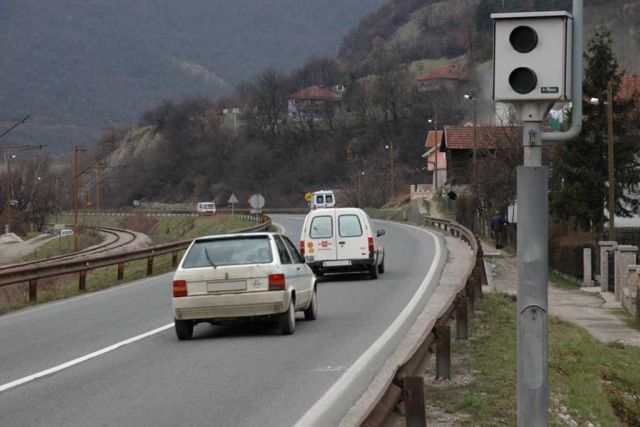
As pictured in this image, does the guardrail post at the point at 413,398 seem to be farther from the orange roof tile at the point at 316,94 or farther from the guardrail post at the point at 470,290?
the orange roof tile at the point at 316,94

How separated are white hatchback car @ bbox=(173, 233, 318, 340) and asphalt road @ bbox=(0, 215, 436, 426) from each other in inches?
14.5

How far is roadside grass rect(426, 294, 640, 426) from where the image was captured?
980 centimetres

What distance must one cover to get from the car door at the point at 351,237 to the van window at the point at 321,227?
8.5 inches

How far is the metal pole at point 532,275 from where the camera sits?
21.0 ft

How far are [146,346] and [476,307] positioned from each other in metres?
6.40

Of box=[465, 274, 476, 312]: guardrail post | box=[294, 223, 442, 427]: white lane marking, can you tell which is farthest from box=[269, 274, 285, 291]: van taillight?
box=[465, 274, 476, 312]: guardrail post

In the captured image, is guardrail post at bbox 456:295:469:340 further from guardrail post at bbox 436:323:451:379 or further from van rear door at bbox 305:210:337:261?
van rear door at bbox 305:210:337:261

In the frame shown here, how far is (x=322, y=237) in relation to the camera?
27.2m

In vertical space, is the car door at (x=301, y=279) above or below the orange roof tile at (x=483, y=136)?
below

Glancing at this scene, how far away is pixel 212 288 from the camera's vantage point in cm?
1517

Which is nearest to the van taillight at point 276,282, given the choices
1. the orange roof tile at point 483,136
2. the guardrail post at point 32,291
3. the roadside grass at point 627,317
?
the guardrail post at point 32,291

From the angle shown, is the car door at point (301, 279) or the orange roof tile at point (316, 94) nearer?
the car door at point (301, 279)

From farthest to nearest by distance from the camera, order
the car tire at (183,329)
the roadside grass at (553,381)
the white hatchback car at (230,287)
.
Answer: the car tire at (183,329)
the white hatchback car at (230,287)
the roadside grass at (553,381)

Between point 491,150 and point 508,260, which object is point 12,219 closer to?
point 491,150
